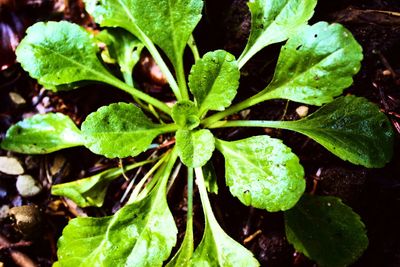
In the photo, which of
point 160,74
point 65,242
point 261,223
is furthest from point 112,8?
point 261,223

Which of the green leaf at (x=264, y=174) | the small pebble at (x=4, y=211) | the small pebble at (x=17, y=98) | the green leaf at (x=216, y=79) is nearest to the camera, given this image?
the green leaf at (x=264, y=174)

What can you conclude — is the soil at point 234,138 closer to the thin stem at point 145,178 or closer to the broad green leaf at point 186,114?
the thin stem at point 145,178

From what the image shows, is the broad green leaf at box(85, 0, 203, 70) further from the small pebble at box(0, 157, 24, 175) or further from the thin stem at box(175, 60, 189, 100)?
the small pebble at box(0, 157, 24, 175)

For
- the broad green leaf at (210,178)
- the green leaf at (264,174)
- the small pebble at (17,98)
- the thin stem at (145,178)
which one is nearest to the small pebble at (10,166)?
the small pebble at (17,98)

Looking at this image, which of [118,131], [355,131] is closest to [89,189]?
[118,131]

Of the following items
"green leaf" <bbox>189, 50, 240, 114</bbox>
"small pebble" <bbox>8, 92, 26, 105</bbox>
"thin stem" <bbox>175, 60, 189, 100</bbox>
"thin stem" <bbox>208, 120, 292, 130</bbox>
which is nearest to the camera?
"green leaf" <bbox>189, 50, 240, 114</bbox>

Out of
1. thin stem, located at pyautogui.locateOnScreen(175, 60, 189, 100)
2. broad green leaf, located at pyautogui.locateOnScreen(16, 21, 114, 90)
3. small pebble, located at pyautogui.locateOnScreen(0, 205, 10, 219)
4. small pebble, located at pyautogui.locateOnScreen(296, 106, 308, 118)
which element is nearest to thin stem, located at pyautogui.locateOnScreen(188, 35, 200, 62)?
thin stem, located at pyautogui.locateOnScreen(175, 60, 189, 100)
